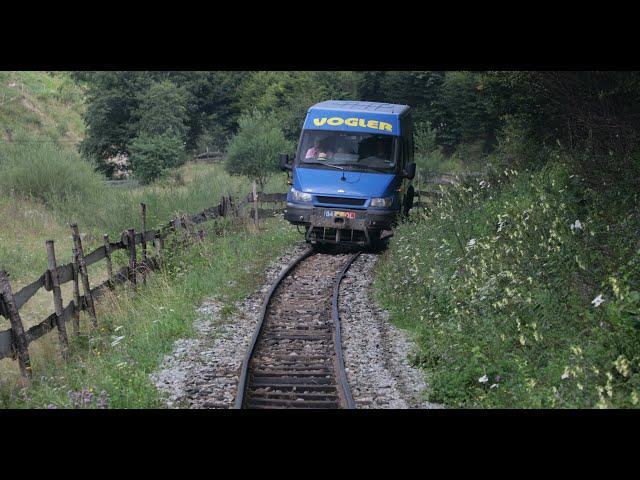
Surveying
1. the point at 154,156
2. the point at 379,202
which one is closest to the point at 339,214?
the point at 379,202

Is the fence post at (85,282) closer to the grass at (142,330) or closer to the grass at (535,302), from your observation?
the grass at (142,330)

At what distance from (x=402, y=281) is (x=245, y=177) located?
23.0m

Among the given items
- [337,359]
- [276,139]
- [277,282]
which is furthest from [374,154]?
[276,139]

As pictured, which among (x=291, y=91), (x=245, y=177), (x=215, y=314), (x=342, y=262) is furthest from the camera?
(x=291, y=91)

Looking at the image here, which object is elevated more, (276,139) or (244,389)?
(244,389)

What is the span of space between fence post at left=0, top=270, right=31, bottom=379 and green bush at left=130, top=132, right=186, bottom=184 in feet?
106

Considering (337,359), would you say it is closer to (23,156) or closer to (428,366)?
(428,366)

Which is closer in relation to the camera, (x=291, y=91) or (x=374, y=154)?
(x=374, y=154)

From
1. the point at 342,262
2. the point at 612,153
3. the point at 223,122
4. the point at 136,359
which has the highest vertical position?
the point at 612,153

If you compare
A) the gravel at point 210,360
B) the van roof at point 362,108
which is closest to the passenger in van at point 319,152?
the van roof at point 362,108

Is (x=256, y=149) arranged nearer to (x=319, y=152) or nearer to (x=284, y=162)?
(x=319, y=152)

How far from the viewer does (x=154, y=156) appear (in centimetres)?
4175

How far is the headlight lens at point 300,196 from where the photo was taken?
17234 mm

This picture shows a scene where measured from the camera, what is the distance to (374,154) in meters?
17.8
